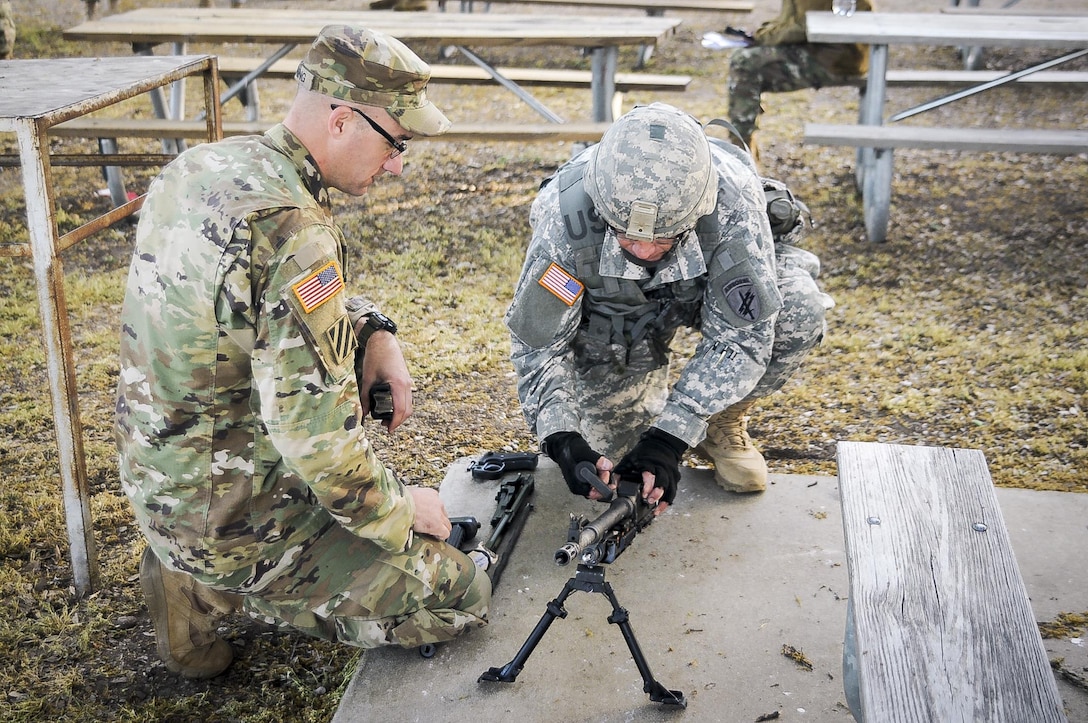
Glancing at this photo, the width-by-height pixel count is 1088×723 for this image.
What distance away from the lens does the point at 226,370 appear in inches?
91.4

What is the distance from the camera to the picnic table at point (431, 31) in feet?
19.5

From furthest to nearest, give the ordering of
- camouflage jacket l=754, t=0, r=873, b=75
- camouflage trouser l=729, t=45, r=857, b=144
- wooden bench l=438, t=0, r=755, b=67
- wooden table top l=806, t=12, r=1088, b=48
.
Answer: wooden bench l=438, t=0, r=755, b=67, camouflage trouser l=729, t=45, r=857, b=144, camouflage jacket l=754, t=0, r=873, b=75, wooden table top l=806, t=12, r=1088, b=48

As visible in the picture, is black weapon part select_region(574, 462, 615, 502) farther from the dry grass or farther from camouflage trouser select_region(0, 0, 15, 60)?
camouflage trouser select_region(0, 0, 15, 60)

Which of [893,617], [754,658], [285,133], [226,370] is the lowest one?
[754,658]

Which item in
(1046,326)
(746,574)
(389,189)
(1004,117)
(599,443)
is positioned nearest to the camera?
(746,574)

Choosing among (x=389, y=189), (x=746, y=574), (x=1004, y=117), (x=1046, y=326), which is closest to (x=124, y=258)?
(x=389, y=189)

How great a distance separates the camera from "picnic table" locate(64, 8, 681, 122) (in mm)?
5949

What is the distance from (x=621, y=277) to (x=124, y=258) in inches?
159

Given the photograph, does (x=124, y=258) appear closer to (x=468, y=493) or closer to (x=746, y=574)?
(x=468, y=493)

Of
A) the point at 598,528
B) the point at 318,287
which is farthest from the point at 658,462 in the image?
the point at 318,287

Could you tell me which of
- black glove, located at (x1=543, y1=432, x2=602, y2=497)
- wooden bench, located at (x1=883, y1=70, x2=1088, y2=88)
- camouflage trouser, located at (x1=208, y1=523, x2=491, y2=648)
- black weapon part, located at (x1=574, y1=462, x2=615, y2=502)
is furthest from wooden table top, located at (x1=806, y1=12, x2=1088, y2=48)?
camouflage trouser, located at (x1=208, y1=523, x2=491, y2=648)

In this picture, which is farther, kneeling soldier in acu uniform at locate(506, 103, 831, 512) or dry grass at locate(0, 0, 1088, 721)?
dry grass at locate(0, 0, 1088, 721)

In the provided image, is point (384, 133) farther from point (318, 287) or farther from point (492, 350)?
point (492, 350)

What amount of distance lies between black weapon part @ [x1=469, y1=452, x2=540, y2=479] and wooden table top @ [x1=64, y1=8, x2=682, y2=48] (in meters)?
3.09
